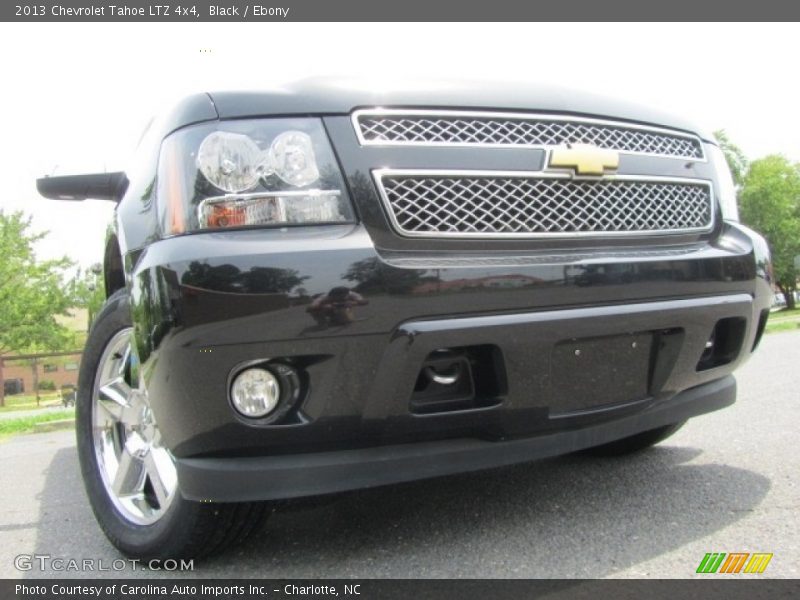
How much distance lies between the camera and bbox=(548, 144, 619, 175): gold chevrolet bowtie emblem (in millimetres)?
2010

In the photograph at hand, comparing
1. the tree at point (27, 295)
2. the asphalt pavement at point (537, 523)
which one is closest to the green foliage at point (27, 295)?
the tree at point (27, 295)

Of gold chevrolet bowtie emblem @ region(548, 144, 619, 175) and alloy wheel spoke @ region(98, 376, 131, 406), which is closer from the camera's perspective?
gold chevrolet bowtie emblem @ region(548, 144, 619, 175)

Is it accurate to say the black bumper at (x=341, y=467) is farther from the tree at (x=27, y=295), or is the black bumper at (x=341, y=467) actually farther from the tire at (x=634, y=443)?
the tree at (x=27, y=295)

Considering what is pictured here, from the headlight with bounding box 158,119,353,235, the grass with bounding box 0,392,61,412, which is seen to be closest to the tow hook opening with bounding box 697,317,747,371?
the headlight with bounding box 158,119,353,235

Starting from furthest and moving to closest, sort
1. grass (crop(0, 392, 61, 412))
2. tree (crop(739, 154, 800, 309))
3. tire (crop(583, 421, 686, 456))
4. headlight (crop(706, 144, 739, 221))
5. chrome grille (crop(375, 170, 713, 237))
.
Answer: tree (crop(739, 154, 800, 309)) < grass (crop(0, 392, 61, 412)) < tire (crop(583, 421, 686, 456)) < headlight (crop(706, 144, 739, 221)) < chrome grille (crop(375, 170, 713, 237))

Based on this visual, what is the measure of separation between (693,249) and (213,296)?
1.50 metres

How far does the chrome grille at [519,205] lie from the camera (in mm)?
1863

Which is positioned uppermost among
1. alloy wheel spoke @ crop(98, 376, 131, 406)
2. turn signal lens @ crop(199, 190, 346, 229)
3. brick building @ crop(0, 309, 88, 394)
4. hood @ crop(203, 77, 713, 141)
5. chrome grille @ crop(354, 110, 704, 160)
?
hood @ crop(203, 77, 713, 141)

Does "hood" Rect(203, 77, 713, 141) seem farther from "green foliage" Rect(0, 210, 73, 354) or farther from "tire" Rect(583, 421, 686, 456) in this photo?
"green foliage" Rect(0, 210, 73, 354)

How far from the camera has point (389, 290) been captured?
1.73 m

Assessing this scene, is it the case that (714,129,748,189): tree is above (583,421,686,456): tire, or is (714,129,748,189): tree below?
below

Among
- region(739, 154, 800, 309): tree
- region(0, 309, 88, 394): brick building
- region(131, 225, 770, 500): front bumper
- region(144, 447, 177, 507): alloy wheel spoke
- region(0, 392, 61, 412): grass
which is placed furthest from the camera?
region(739, 154, 800, 309): tree

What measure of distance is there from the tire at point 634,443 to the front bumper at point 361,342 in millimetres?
1034

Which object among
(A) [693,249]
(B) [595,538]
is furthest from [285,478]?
(A) [693,249]
